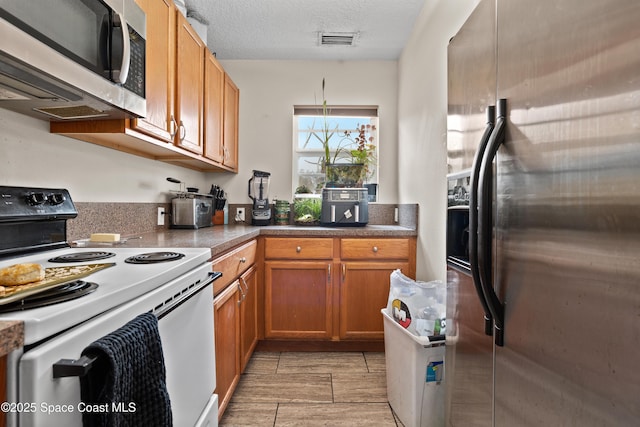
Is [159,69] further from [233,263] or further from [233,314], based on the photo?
[233,314]

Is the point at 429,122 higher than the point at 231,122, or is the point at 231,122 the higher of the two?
the point at 231,122

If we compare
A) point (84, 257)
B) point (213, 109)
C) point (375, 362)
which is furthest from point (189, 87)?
point (375, 362)

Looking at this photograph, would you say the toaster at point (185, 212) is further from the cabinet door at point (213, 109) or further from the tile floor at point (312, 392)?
the tile floor at point (312, 392)

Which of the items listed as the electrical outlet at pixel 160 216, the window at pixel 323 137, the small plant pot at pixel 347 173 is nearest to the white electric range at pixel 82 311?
the electrical outlet at pixel 160 216

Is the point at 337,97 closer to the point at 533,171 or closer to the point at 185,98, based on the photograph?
the point at 185,98

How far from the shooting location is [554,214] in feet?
2.17

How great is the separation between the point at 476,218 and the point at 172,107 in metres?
1.57

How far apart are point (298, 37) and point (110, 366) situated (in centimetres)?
262

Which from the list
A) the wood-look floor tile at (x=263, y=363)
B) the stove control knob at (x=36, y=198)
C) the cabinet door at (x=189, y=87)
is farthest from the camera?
the wood-look floor tile at (x=263, y=363)

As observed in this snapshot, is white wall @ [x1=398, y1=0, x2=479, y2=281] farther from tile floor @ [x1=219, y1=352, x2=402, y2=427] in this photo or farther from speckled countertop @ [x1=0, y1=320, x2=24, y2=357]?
speckled countertop @ [x1=0, y1=320, x2=24, y2=357]

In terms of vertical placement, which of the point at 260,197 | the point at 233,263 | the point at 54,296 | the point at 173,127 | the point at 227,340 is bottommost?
the point at 227,340

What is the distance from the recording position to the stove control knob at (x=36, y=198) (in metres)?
1.19

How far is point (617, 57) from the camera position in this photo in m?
0.51

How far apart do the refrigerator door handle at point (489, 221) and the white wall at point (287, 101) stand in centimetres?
211
